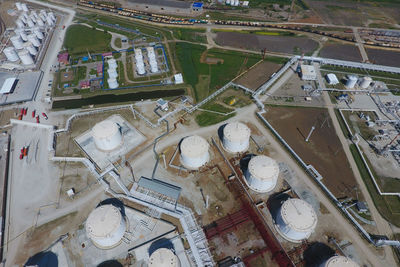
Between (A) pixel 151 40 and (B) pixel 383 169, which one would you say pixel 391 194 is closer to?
(B) pixel 383 169

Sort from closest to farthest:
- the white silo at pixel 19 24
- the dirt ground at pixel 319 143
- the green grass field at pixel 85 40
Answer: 1. the dirt ground at pixel 319 143
2. the green grass field at pixel 85 40
3. the white silo at pixel 19 24

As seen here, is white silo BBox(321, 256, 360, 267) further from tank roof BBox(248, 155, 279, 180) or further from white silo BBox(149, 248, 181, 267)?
white silo BBox(149, 248, 181, 267)

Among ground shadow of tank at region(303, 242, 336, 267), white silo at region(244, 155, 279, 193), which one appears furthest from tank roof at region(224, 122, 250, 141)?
ground shadow of tank at region(303, 242, 336, 267)

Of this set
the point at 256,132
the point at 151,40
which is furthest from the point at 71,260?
the point at 151,40

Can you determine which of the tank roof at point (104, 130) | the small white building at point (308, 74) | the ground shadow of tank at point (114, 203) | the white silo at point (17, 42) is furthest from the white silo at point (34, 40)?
the small white building at point (308, 74)

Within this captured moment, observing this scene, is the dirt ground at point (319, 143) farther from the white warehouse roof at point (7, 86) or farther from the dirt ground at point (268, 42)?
the white warehouse roof at point (7, 86)

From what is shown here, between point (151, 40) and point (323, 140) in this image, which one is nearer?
point (323, 140)

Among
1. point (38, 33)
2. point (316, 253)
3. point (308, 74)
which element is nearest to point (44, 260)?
point (316, 253)
